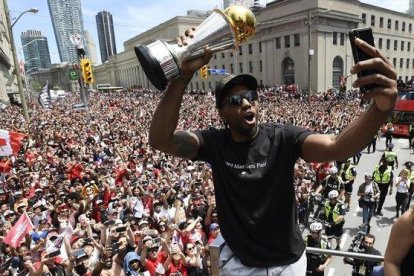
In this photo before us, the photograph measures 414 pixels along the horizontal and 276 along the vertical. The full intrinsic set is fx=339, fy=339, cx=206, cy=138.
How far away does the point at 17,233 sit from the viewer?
6734 mm

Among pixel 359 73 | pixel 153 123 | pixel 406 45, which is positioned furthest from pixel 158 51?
pixel 406 45

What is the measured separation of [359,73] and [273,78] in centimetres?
5047

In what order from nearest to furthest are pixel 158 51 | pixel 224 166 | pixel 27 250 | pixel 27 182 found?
pixel 158 51 < pixel 224 166 < pixel 27 250 < pixel 27 182

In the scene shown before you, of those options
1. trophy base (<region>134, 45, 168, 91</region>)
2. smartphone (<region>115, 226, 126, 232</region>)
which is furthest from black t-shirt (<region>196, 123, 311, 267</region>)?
smartphone (<region>115, 226, 126, 232</region>)

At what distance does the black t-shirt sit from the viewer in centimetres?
183

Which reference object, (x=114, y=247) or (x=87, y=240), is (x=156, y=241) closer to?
(x=114, y=247)

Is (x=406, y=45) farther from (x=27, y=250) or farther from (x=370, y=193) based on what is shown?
(x=27, y=250)

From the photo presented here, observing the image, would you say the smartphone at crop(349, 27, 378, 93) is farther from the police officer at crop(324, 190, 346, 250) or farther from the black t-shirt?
the police officer at crop(324, 190, 346, 250)

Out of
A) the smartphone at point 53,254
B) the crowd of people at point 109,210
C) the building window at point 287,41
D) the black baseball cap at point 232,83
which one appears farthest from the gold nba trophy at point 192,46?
the building window at point 287,41

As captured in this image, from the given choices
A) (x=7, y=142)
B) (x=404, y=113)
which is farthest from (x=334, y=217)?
(x=404, y=113)

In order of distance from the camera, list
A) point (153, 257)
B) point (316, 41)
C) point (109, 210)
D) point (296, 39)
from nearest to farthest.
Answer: point (153, 257), point (109, 210), point (316, 41), point (296, 39)

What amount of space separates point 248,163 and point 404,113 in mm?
23131

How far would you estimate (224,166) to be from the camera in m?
1.95

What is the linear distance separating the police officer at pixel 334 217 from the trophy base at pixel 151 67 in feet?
26.0
